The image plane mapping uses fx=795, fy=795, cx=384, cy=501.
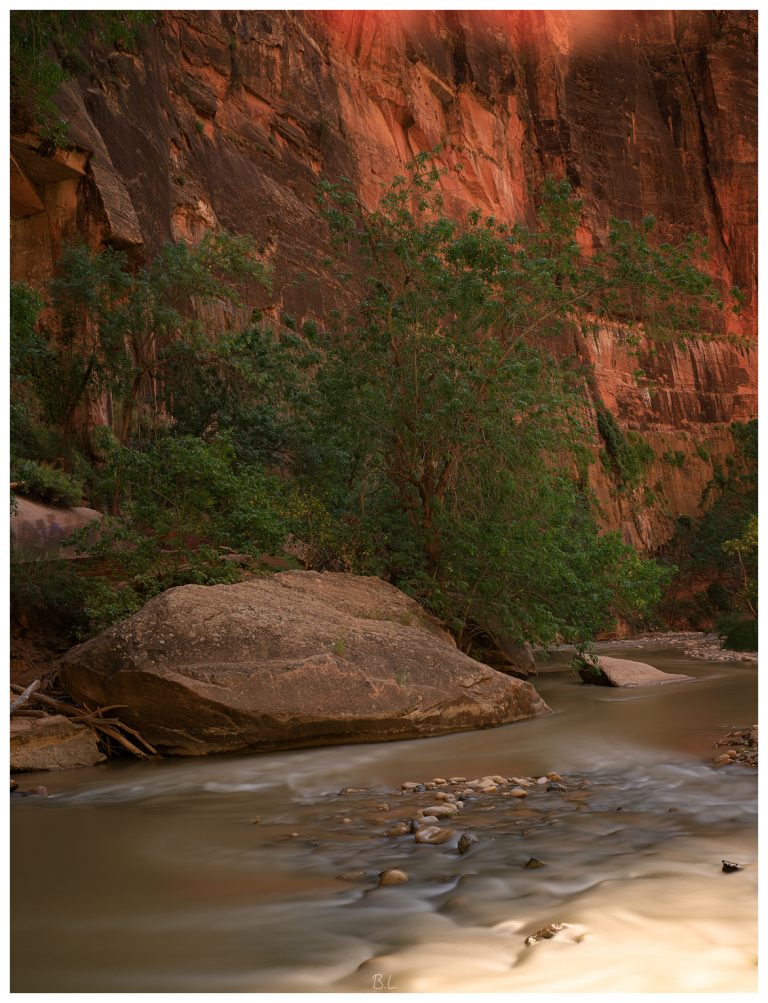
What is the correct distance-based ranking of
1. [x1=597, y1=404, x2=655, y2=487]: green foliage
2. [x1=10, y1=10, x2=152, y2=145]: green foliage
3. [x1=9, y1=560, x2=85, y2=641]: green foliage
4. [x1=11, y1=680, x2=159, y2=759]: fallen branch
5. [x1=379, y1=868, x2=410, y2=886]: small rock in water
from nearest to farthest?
1. [x1=379, y1=868, x2=410, y2=886]: small rock in water
2. [x1=11, y1=680, x2=159, y2=759]: fallen branch
3. [x1=10, y1=10, x2=152, y2=145]: green foliage
4. [x1=9, y1=560, x2=85, y2=641]: green foliage
5. [x1=597, y1=404, x2=655, y2=487]: green foliage

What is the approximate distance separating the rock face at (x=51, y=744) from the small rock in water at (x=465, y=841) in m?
4.22

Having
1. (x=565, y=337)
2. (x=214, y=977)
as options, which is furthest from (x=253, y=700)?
(x=565, y=337)

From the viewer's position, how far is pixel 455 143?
43.1m

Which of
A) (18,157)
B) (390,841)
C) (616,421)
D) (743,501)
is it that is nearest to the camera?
(390,841)

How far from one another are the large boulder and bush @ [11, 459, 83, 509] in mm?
A: 5353

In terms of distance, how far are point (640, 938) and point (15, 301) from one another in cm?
930

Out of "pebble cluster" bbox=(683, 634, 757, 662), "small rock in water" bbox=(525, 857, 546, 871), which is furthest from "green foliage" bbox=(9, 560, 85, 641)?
"pebble cluster" bbox=(683, 634, 757, 662)

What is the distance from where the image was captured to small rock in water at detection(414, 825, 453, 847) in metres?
4.27

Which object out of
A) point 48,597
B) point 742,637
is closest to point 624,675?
point 48,597

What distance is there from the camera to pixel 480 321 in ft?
40.9

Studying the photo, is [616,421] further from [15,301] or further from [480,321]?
[15,301]

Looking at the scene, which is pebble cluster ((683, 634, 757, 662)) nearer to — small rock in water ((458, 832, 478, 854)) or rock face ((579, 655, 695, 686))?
rock face ((579, 655, 695, 686))

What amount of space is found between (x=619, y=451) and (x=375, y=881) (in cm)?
4338

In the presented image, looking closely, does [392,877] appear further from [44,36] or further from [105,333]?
[105,333]
